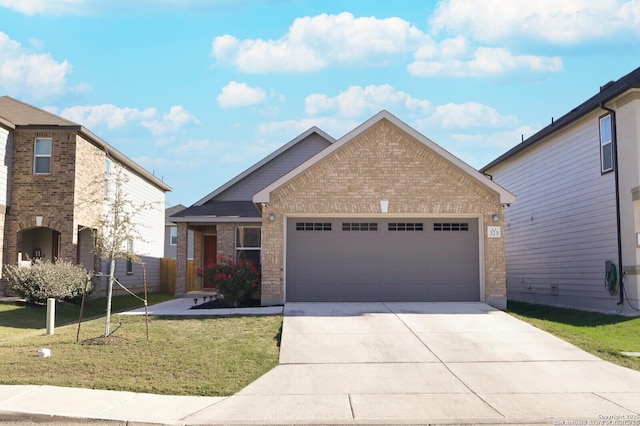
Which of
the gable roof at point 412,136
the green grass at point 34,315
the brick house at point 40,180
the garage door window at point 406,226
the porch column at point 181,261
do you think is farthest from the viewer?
the porch column at point 181,261

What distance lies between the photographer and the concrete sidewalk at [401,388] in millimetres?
7566

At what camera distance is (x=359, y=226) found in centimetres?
1714

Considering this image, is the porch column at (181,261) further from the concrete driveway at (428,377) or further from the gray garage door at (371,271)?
the concrete driveway at (428,377)

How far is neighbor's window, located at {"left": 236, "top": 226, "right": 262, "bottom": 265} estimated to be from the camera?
22.2 metres

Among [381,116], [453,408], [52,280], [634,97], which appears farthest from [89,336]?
[634,97]

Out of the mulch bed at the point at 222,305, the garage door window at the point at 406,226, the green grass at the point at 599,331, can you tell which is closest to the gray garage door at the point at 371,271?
the garage door window at the point at 406,226

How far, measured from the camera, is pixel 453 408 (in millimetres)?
7930

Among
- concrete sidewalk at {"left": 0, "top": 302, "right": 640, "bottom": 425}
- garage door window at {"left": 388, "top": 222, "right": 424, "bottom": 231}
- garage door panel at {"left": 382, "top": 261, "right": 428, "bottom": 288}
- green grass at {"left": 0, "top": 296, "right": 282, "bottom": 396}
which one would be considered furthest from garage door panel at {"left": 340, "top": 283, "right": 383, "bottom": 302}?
concrete sidewalk at {"left": 0, "top": 302, "right": 640, "bottom": 425}

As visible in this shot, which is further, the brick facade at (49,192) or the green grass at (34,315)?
the brick facade at (49,192)

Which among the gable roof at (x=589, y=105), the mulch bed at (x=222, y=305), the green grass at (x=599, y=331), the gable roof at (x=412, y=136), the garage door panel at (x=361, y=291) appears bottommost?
the green grass at (x=599, y=331)

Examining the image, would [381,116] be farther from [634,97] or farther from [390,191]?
[634,97]

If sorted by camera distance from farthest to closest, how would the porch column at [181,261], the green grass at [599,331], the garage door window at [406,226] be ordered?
the porch column at [181,261] → the garage door window at [406,226] → the green grass at [599,331]

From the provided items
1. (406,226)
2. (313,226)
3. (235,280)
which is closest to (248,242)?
(235,280)

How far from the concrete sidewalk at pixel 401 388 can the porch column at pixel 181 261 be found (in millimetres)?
9786
